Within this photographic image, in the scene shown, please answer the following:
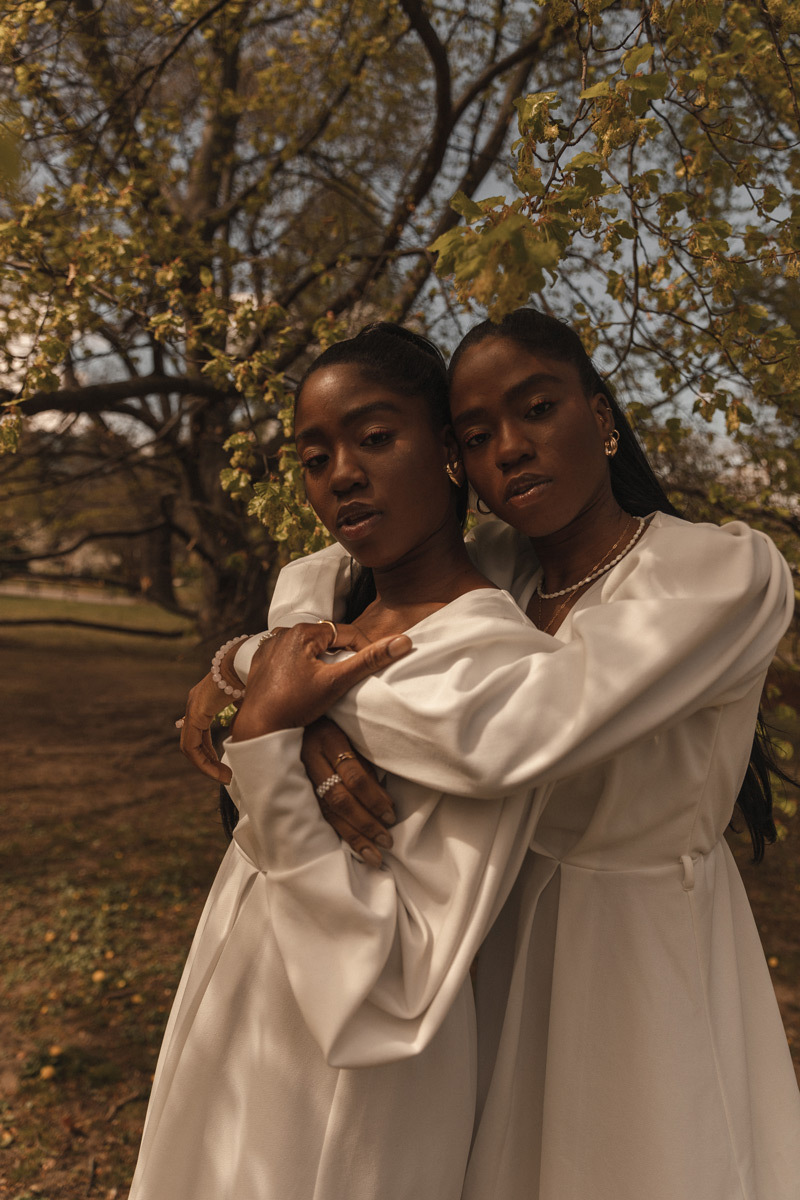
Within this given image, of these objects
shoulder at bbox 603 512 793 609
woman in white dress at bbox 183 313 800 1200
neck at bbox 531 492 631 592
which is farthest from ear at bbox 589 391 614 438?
shoulder at bbox 603 512 793 609

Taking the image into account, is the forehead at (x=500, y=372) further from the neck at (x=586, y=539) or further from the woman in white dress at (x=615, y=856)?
the neck at (x=586, y=539)

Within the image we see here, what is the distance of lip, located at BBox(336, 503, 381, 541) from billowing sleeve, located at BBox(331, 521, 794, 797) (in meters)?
0.22

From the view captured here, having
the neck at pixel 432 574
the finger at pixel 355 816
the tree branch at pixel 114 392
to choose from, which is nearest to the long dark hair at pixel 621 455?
the neck at pixel 432 574

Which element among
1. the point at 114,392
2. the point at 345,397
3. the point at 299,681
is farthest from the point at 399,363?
the point at 114,392

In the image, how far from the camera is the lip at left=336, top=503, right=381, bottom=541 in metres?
1.56

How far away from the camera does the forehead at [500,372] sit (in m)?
1.58

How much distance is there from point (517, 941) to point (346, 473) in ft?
3.06

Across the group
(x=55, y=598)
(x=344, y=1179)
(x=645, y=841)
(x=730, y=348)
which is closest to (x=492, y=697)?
(x=645, y=841)

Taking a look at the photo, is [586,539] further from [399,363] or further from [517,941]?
[517,941]

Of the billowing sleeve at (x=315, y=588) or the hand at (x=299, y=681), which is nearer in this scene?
the hand at (x=299, y=681)

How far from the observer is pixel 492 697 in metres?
1.33

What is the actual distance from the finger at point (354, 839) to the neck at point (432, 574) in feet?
1.42

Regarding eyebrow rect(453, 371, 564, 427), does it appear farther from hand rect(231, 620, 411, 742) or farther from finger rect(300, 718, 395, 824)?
finger rect(300, 718, 395, 824)

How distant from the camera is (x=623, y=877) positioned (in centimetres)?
157
